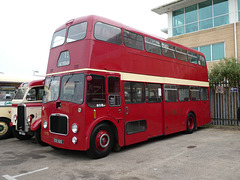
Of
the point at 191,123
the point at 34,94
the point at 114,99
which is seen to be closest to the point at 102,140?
the point at 114,99

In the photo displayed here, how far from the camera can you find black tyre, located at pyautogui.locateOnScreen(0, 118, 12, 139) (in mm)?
9820

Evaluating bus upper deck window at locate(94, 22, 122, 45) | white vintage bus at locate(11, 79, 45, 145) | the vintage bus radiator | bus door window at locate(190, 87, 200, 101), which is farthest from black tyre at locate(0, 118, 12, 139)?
bus door window at locate(190, 87, 200, 101)

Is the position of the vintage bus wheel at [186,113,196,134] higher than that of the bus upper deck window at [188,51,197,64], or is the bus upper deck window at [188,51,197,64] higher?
the bus upper deck window at [188,51,197,64]

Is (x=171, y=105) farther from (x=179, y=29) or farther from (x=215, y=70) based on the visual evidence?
(x=179, y=29)

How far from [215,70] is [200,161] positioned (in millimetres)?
8977

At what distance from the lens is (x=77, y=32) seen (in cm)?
676

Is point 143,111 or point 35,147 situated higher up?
point 143,111

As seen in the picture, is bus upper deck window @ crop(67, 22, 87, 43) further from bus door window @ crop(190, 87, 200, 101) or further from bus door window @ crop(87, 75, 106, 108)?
bus door window @ crop(190, 87, 200, 101)

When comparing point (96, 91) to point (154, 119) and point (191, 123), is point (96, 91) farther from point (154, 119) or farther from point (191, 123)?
point (191, 123)

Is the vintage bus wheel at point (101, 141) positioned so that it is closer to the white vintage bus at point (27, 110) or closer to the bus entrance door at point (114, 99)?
the bus entrance door at point (114, 99)

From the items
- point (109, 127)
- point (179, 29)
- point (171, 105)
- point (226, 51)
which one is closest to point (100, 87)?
point (109, 127)

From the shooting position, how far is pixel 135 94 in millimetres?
7688

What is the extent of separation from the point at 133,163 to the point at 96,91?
2.25 meters

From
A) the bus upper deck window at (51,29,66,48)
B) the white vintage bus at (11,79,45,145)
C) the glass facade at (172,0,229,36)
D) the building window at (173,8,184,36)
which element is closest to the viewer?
the bus upper deck window at (51,29,66,48)
